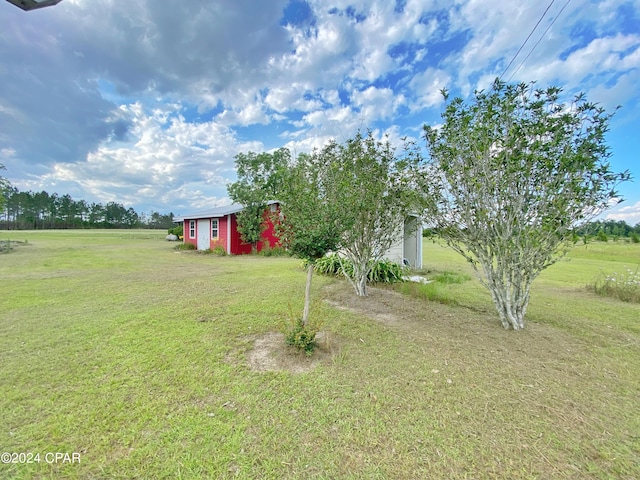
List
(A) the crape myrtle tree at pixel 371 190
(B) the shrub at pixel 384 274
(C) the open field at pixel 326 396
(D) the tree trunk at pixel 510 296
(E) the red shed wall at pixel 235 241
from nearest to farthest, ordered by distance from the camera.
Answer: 1. (C) the open field at pixel 326 396
2. (D) the tree trunk at pixel 510 296
3. (A) the crape myrtle tree at pixel 371 190
4. (B) the shrub at pixel 384 274
5. (E) the red shed wall at pixel 235 241

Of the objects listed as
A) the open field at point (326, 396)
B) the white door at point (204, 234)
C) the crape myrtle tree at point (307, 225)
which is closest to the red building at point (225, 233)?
the white door at point (204, 234)

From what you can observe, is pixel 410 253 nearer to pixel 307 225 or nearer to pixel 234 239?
pixel 307 225

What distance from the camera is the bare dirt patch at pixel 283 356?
2855mm

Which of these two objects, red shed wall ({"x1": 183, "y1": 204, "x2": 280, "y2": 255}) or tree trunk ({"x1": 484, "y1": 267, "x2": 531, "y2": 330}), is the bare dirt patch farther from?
red shed wall ({"x1": 183, "y1": 204, "x2": 280, "y2": 255})

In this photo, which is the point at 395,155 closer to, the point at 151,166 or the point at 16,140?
the point at 151,166

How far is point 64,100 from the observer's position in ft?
41.9

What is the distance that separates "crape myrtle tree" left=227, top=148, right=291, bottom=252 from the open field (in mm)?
10152

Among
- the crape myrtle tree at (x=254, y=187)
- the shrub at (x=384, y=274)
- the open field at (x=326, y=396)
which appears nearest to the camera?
the open field at (x=326, y=396)

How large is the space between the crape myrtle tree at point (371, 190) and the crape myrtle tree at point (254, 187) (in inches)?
328

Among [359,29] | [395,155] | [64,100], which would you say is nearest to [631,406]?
[395,155]

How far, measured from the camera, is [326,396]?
7.71ft

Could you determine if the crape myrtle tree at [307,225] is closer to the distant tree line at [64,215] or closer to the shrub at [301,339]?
the shrub at [301,339]

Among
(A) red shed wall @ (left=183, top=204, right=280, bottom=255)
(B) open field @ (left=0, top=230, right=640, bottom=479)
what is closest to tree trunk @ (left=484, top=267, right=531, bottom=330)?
(B) open field @ (left=0, top=230, right=640, bottom=479)

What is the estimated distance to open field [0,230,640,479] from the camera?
5.53 ft
